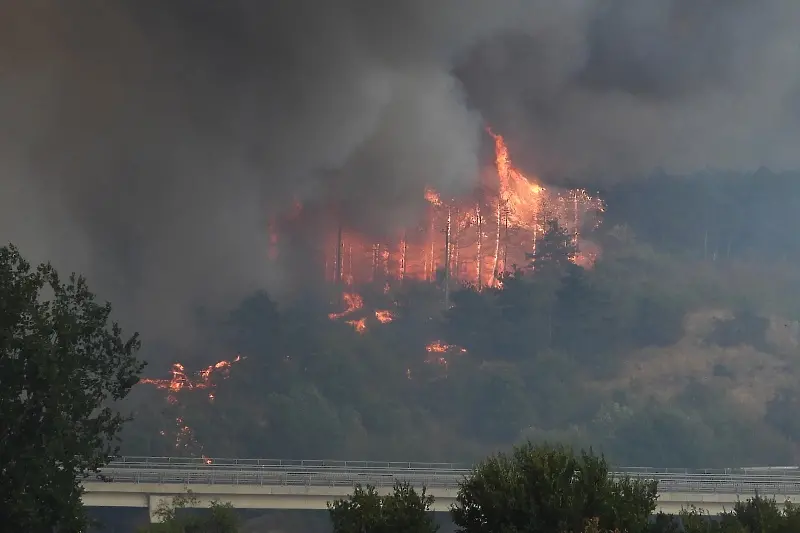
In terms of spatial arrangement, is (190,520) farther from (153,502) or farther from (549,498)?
(549,498)

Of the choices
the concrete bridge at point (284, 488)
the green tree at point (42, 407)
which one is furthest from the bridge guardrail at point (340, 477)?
the green tree at point (42, 407)

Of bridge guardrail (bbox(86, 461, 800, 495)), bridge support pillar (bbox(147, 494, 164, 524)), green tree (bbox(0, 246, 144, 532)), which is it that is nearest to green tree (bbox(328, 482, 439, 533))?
green tree (bbox(0, 246, 144, 532))

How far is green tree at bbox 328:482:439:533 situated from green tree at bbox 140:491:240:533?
45550mm

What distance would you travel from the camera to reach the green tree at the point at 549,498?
4738 cm

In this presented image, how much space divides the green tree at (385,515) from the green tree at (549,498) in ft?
9.54

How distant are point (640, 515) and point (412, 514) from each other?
1490 centimetres

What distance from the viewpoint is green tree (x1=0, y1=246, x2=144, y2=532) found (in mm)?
50875

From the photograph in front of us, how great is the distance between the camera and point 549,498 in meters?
48.0

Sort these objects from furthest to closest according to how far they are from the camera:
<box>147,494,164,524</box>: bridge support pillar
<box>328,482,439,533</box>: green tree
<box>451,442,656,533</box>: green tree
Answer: <box>147,494,164,524</box>: bridge support pillar < <box>328,482,439,533</box>: green tree < <box>451,442,656,533</box>: green tree

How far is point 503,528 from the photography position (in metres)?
46.6

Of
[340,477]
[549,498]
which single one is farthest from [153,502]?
[549,498]

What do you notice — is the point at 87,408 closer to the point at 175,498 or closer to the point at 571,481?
the point at 571,481

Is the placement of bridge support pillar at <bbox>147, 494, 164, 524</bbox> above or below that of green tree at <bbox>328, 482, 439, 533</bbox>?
below

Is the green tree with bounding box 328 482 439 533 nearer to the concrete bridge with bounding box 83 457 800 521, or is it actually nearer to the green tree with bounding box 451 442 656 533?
the green tree with bounding box 451 442 656 533
